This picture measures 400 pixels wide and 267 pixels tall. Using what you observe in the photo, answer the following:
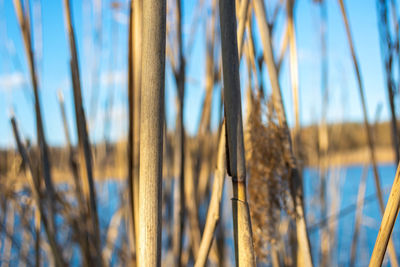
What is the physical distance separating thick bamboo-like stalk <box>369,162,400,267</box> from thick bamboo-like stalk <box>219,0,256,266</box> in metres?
0.08

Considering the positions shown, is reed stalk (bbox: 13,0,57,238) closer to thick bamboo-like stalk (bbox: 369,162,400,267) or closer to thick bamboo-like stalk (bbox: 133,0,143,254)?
thick bamboo-like stalk (bbox: 133,0,143,254)

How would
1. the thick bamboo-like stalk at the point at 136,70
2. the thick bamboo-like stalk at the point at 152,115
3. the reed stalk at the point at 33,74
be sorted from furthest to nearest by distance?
the reed stalk at the point at 33,74
the thick bamboo-like stalk at the point at 136,70
the thick bamboo-like stalk at the point at 152,115

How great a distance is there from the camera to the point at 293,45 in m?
0.38

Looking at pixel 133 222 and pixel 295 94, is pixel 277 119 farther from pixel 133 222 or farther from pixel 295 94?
pixel 133 222

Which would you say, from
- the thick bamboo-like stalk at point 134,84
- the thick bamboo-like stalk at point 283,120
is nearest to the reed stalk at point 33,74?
the thick bamboo-like stalk at point 134,84

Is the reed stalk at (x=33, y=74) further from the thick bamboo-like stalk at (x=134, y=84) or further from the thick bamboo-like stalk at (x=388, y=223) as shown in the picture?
the thick bamboo-like stalk at (x=388, y=223)

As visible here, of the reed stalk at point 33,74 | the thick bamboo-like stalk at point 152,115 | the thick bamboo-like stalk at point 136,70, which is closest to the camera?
the thick bamboo-like stalk at point 152,115

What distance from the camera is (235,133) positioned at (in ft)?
0.65

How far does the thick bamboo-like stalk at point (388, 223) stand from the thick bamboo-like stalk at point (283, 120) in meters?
0.09

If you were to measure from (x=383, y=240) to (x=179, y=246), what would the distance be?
0.92 ft

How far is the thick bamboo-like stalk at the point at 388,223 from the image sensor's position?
20 cm

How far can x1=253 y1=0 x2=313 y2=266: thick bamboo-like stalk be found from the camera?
0.30 metres

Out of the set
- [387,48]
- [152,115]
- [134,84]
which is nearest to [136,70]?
[134,84]

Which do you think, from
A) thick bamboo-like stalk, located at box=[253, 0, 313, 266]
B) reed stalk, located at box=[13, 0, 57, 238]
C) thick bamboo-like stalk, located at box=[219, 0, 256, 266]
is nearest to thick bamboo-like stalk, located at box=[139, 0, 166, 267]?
thick bamboo-like stalk, located at box=[219, 0, 256, 266]
